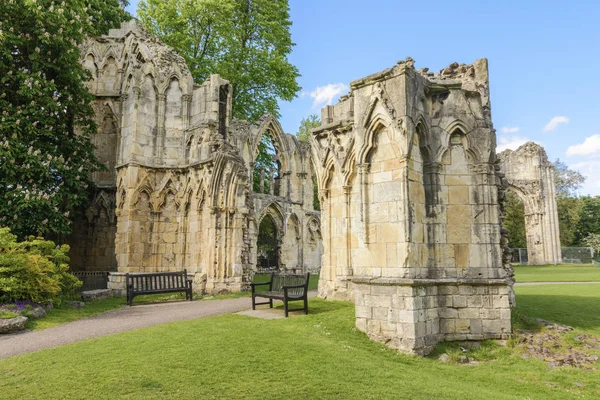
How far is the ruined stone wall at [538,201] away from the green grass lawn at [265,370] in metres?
33.8

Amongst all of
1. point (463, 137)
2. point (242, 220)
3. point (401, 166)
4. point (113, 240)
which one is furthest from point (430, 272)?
point (113, 240)

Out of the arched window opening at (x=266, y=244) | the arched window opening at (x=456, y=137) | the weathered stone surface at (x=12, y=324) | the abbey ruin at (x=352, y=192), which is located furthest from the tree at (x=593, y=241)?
the weathered stone surface at (x=12, y=324)

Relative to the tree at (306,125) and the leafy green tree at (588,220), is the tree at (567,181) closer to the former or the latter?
the leafy green tree at (588,220)

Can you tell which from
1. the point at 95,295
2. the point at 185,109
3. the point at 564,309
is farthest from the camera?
the point at 185,109

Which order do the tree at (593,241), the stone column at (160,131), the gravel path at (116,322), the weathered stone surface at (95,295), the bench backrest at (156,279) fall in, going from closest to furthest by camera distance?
the gravel path at (116,322), the bench backrest at (156,279), the weathered stone surface at (95,295), the stone column at (160,131), the tree at (593,241)

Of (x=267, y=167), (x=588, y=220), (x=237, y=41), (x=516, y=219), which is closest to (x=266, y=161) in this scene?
(x=267, y=167)

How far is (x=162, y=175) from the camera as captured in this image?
1591 cm

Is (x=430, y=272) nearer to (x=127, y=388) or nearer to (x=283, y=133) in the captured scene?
(x=127, y=388)

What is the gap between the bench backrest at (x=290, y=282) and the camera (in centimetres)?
943

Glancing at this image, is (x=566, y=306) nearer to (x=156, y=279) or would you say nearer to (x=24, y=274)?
(x=156, y=279)

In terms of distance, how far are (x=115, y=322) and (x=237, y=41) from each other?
1793cm

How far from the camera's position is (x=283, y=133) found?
29.1 metres

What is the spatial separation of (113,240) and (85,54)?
8434 mm

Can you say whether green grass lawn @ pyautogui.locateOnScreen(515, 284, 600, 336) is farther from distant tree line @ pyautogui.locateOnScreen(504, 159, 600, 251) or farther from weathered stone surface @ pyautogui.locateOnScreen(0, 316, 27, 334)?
distant tree line @ pyautogui.locateOnScreen(504, 159, 600, 251)
